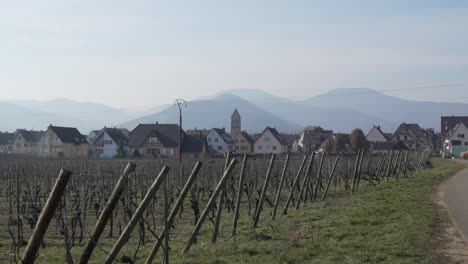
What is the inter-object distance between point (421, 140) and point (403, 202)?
377 ft

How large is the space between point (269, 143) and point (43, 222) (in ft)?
357

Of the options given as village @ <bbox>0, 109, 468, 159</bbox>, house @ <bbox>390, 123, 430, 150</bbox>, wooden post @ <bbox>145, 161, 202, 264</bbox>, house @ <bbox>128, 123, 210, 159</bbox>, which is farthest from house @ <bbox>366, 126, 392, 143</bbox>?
wooden post @ <bbox>145, 161, 202, 264</bbox>

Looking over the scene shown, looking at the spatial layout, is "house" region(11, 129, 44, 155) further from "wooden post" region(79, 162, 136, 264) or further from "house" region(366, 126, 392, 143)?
"wooden post" region(79, 162, 136, 264)

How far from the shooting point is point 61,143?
96.4m

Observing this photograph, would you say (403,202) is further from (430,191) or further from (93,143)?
(93,143)

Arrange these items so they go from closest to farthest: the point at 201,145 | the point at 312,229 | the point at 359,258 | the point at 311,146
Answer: the point at 359,258 < the point at 312,229 < the point at 201,145 < the point at 311,146

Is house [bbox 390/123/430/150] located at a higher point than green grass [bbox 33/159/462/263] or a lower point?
higher

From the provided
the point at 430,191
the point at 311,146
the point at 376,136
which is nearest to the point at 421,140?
the point at 376,136

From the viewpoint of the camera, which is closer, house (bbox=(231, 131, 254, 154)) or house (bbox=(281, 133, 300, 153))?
house (bbox=(231, 131, 254, 154))

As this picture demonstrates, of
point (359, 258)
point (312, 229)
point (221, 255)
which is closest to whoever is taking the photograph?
point (359, 258)

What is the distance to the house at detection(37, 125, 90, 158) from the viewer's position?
96.4 metres

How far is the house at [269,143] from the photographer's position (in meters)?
114

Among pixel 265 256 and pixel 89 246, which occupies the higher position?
pixel 89 246

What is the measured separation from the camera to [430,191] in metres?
23.0
